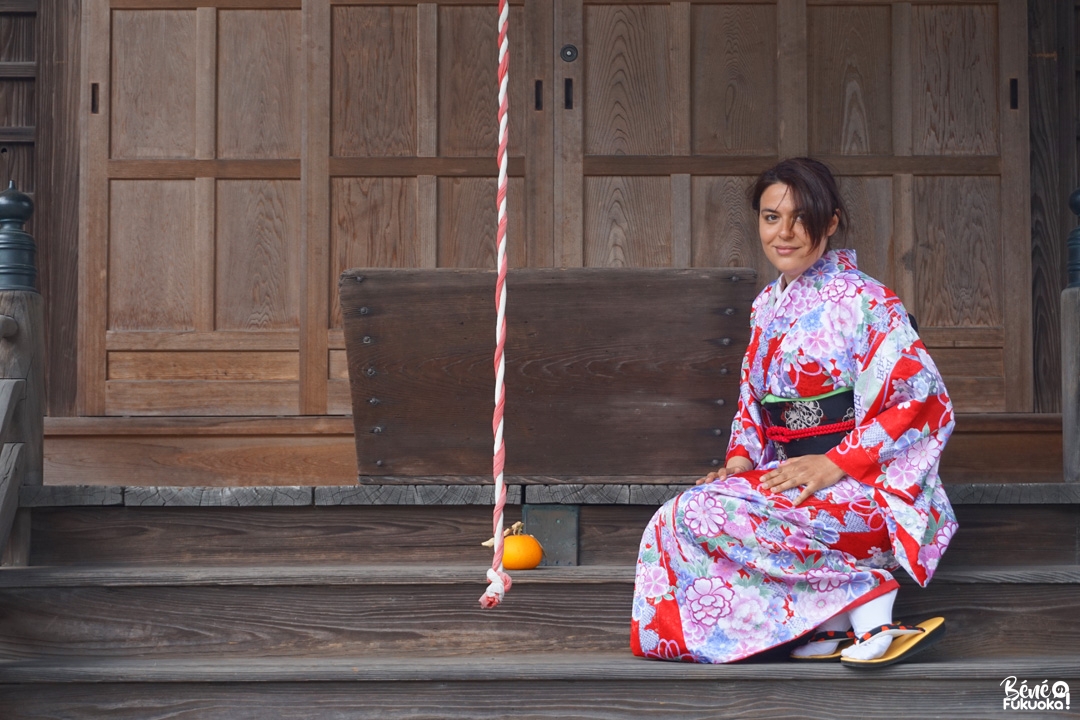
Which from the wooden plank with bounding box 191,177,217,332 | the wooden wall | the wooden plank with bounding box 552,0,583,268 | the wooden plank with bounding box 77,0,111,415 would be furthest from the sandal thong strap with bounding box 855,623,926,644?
the wooden plank with bounding box 77,0,111,415

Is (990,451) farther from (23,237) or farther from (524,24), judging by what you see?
(23,237)

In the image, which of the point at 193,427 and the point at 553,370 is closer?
the point at 553,370

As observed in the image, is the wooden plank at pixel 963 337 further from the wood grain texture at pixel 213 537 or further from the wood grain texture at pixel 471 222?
the wood grain texture at pixel 213 537

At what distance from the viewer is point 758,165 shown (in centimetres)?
391

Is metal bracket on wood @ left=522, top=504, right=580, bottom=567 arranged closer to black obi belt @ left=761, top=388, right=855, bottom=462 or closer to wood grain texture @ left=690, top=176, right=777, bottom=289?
black obi belt @ left=761, top=388, right=855, bottom=462

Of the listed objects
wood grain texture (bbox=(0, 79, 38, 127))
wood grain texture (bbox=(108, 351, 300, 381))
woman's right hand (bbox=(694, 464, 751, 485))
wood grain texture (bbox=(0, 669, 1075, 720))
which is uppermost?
wood grain texture (bbox=(0, 79, 38, 127))

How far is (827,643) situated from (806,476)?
1.15 ft

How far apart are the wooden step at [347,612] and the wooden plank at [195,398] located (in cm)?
140

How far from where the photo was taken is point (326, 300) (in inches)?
153

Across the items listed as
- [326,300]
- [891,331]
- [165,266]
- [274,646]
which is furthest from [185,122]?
[891,331]

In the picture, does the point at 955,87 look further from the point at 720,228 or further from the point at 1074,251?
the point at 1074,251

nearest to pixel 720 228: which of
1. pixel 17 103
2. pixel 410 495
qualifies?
pixel 410 495

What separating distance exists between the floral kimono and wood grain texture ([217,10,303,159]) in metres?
2.31

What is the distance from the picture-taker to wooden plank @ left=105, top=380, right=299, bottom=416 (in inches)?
151
